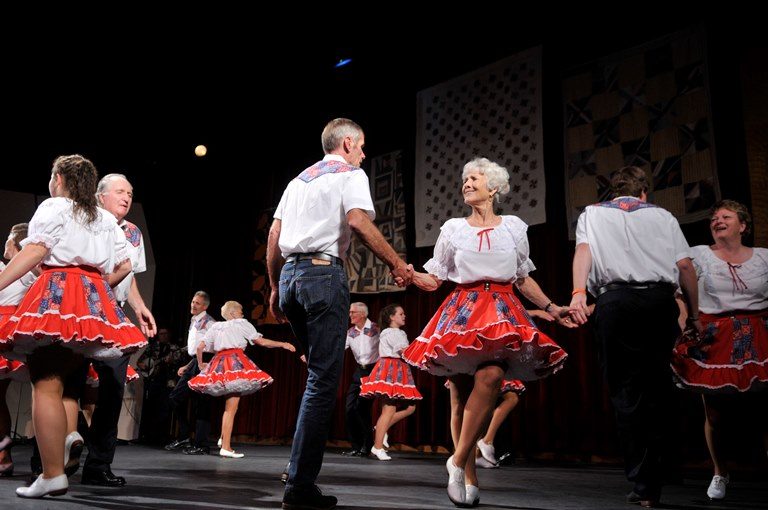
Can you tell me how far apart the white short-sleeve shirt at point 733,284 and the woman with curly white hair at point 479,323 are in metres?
1.24

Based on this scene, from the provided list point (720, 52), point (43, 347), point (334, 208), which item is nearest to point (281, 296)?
point (334, 208)

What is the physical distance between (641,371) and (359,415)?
435cm

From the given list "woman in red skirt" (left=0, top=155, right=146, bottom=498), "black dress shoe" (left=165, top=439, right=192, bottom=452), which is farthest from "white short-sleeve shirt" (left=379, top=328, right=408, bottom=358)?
"woman in red skirt" (left=0, top=155, right=146, bottom=498)

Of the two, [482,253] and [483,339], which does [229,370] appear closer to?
[482,253]

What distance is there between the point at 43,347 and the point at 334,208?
4.33 ft

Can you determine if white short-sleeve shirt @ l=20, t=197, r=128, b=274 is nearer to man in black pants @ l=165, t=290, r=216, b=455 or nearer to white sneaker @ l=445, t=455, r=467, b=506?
white sneaker @ l=445, t=455, r=467, b=506

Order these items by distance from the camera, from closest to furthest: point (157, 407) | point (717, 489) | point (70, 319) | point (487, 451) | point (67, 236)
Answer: point (70, 319), point (67, 236), point (717, 489), point (487, 451), point (157, 407)

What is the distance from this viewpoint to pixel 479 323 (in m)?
2.85

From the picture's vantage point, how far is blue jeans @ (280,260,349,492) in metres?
2.46

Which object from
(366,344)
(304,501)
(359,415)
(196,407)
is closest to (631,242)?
(304,501)

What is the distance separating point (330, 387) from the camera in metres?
2.55

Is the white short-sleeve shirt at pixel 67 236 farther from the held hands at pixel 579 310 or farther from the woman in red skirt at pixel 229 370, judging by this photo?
the woman in red skirt at pixel 229 370

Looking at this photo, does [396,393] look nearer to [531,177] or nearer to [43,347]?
[531,177]

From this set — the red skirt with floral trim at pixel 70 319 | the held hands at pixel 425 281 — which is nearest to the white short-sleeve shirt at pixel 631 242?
the held hands at pixel 425 281
